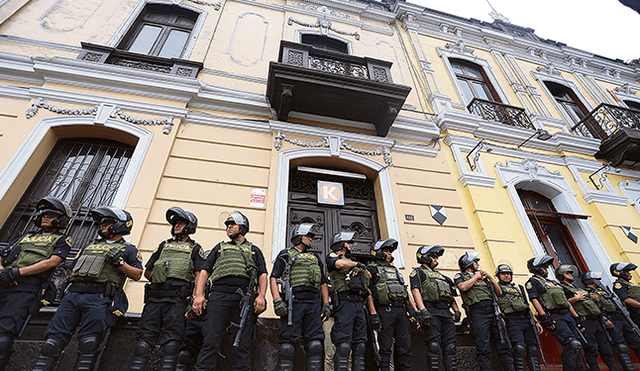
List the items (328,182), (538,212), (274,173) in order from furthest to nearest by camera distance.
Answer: (538,212) < (328,182) < (274,173)

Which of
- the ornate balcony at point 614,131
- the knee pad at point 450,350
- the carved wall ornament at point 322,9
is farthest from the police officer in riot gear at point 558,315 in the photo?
the carved wall ornament at point 322,9

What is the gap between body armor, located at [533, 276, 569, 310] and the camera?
442 cm

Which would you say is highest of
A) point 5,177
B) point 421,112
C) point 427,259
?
point 421,112

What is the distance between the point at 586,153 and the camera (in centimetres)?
793

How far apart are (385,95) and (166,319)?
17.5ft

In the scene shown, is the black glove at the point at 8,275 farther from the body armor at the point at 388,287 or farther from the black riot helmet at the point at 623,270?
the black riot helmet at the point at 623,270

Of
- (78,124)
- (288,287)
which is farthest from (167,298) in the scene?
(78,124)

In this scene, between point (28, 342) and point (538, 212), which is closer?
point (28, 342)

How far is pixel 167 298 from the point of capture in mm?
3020

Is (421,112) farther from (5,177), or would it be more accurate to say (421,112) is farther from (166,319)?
(5,177)

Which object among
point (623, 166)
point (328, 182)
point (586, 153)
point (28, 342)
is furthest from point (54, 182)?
point (623, 166)

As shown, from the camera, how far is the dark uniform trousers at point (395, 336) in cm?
348

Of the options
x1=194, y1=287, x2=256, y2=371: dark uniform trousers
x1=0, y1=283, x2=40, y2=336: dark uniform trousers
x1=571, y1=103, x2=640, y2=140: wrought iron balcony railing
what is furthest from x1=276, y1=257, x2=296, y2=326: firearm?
x1=571, y1=103, x2=640, y2=140: wrought iron balcony railing

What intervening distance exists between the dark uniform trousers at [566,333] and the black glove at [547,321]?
0.35ft
